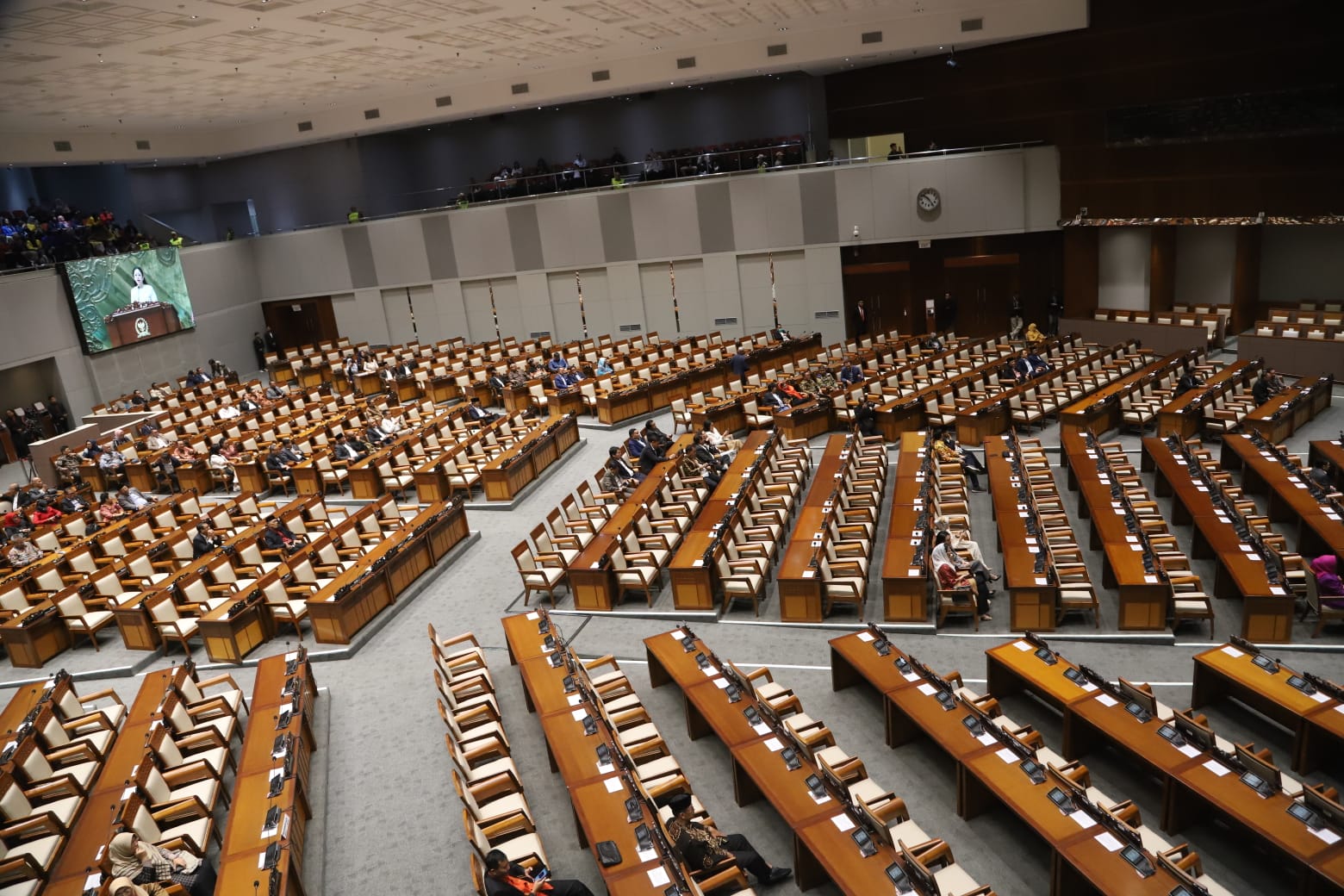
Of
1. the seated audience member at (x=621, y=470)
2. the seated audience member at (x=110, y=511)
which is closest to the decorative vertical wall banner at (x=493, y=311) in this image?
the seated audience member at (x=110, y=511)

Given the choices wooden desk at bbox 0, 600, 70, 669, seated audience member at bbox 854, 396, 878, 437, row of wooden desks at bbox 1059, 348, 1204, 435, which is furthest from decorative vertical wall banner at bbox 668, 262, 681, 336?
wooden desk at bbox 0, 600, 70, 669

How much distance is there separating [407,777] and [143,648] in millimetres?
4859

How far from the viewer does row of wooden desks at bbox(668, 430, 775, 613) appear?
10180 mm

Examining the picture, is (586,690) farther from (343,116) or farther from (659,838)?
(343,116)

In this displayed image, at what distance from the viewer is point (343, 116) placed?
26219mm

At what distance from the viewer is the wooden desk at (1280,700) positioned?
665cm

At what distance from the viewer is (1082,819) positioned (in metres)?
5.72

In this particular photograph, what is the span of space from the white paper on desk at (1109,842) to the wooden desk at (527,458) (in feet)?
33.9

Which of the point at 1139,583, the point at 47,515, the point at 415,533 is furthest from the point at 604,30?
the point at 1139,583

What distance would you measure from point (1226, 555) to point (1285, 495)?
2082 mm

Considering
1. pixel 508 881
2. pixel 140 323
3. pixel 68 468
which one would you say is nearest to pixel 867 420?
pixel 508 881

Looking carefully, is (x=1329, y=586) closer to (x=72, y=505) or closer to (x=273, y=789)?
(x=273, y=789)

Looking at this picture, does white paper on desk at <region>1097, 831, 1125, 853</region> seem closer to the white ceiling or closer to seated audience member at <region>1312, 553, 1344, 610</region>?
seated audience member at <region>1312, 553, 1344, 610</region>

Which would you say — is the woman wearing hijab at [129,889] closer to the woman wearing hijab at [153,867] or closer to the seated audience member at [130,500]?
the woman wearing hijab at [153,867]
